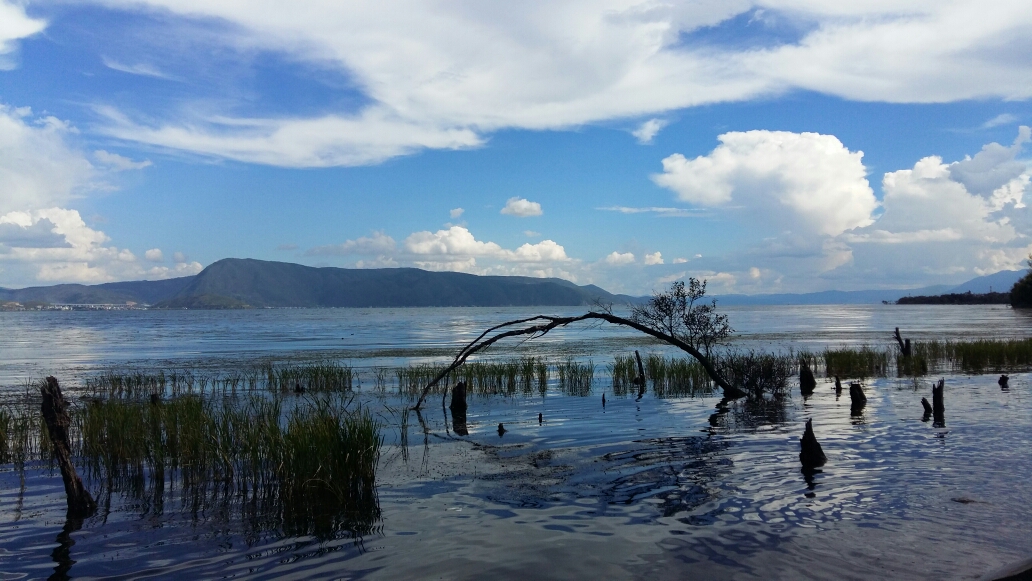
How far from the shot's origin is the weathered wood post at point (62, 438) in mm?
10109

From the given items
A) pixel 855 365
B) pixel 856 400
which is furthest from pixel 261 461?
pixel 855 365

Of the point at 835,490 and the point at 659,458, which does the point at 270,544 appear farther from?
the point at 835,490

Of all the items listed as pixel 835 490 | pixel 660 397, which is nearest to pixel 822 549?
pixel 835 490

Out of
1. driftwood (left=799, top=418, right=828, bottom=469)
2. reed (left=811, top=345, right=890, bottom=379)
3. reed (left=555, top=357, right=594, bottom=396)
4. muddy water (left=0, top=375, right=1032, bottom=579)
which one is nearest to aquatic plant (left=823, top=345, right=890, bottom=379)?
reed (left=811, top=345, right=890, bottom=379)

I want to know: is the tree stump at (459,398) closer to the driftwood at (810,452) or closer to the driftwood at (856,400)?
the driftwood at (810,452)

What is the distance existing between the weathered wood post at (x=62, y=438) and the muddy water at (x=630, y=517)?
1.19 ft

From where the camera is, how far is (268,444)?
1146cm

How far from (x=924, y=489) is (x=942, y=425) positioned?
6.65 m

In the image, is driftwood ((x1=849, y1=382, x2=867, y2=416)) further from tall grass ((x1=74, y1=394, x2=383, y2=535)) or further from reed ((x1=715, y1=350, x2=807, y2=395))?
tall grass ((x1=74, y1=394, x2=383, y2=535))

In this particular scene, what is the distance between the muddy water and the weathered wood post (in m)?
0.36

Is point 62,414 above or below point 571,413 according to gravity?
above

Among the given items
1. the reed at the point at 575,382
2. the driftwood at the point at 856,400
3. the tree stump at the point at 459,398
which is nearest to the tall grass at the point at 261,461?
the tree stump at the point at 459,398

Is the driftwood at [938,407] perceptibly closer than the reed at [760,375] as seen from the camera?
Yes

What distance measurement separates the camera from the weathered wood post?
33.2ft
